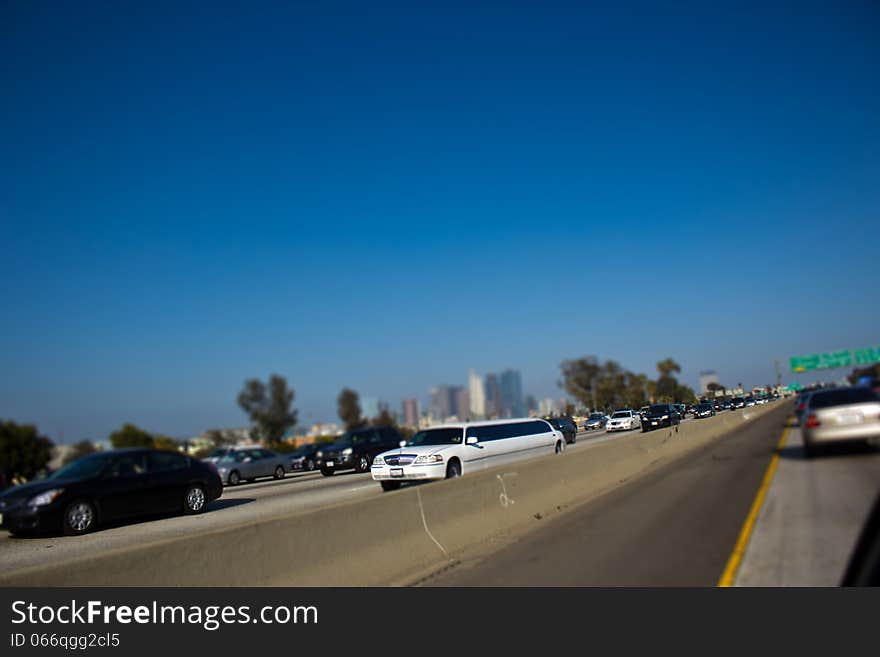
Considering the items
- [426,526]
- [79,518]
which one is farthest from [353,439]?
[426,526]

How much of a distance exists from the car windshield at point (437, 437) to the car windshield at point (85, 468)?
7769mm

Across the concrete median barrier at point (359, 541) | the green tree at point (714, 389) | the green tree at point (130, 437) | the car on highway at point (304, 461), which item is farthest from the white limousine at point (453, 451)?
the green tree at point (130, 437)

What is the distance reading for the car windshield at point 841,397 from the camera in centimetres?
921

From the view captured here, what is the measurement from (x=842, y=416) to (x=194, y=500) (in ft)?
45.5

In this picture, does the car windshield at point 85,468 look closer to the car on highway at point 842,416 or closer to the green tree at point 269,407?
the car on highway at point 842,416

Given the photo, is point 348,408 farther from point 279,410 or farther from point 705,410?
point 705,410

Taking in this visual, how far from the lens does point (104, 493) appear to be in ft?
46.6

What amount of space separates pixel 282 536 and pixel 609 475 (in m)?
12.0

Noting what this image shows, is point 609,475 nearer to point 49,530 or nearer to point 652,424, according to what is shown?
point 49,530

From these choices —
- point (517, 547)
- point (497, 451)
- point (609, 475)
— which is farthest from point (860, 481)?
point (497, 451)

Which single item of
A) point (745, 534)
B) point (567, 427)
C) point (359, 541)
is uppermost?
point (359, 541)

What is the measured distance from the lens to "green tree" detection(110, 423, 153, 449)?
76.2 meters

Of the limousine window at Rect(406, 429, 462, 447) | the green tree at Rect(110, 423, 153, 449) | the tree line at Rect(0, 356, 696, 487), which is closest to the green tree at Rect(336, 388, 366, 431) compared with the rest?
the tree line at Rect(0, 356, 696, 487)
